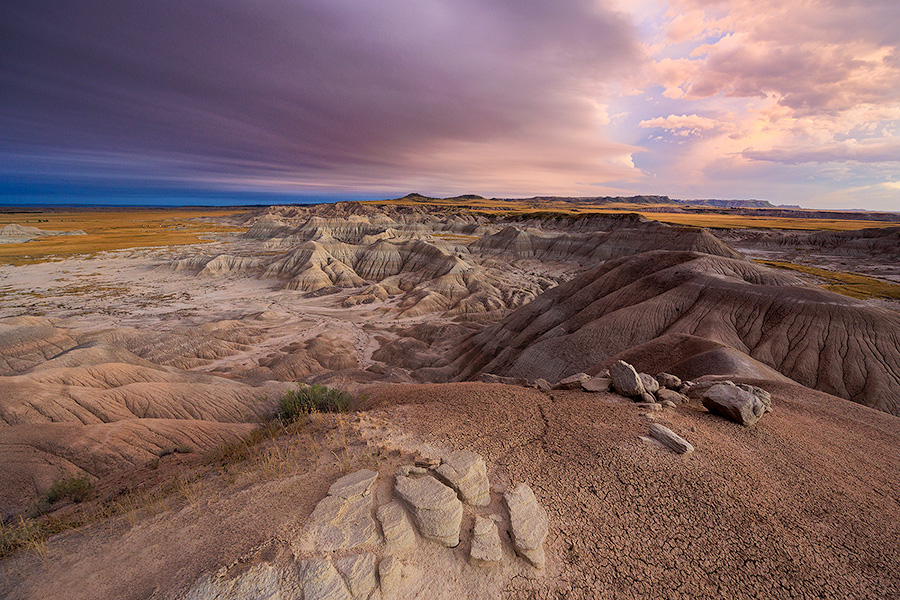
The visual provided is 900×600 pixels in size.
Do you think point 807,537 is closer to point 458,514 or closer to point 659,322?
point 458,514

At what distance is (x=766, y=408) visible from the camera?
9516mm

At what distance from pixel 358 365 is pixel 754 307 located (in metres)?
34.9

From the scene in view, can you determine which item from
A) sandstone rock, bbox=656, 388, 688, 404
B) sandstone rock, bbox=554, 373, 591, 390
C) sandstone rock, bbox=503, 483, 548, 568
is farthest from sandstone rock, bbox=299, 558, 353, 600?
sandstone rock, bbox=656, 388, 688, 404

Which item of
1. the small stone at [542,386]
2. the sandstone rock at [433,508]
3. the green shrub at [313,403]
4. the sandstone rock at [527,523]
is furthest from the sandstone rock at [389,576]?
the small stone at [542,386]

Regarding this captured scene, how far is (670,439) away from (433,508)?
570 centimetres

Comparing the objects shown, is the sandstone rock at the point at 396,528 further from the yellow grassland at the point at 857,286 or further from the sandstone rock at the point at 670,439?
the yellow grassland at the point at 857,286

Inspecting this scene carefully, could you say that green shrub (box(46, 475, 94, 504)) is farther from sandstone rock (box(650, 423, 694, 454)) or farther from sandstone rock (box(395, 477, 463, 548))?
sandstone rock (box(650, 423, 694, 454))

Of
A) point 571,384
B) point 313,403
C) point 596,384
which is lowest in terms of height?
point 313,403

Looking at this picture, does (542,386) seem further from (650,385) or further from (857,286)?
(857,286)

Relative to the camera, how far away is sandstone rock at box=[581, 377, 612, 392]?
1089 cm

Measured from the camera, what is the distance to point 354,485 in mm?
5871

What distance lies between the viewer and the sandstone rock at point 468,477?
19.3 ft

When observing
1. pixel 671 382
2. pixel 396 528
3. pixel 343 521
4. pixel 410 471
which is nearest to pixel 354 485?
pixel 343 521

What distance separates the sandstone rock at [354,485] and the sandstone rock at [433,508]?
51 cm
